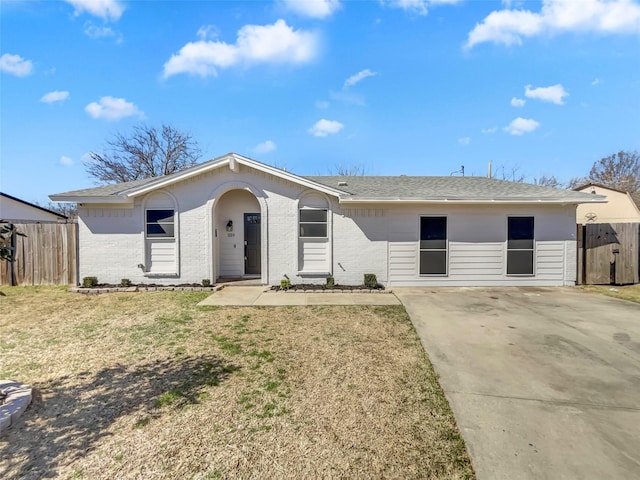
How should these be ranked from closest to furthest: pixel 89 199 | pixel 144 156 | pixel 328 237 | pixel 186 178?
pixel 89 199, pixel 186 178, pixel 328 237, pixel 144 156

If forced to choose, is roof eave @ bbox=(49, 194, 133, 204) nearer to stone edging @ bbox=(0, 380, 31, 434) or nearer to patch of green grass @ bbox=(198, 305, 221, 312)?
patch of green grass @ bbox=(198, 305, 221, 312)

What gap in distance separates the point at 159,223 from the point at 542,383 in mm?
9748

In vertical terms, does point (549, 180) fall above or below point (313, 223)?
above

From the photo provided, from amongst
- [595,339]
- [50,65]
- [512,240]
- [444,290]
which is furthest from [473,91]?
[50,65]

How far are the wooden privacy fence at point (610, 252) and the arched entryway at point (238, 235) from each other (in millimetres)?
→ 10335

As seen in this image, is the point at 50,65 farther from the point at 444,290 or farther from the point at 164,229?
the point at 444,290

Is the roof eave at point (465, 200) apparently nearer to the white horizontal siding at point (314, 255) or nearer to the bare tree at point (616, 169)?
the white horizontal siding at point (314, 255)

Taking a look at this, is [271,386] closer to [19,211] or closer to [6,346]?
[6,346]

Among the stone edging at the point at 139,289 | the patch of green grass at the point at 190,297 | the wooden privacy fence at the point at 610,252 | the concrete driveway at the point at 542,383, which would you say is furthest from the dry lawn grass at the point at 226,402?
the wooden privacy fence at the point at 610,252

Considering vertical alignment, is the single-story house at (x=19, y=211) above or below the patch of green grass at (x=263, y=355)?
above

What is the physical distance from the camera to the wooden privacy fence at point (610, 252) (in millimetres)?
9289

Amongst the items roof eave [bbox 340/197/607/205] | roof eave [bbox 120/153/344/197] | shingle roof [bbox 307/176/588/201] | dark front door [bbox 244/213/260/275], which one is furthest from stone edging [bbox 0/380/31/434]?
shingle roof [bbox 307/176/588/201]

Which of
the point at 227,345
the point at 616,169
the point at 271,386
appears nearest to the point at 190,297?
the point at 227,345

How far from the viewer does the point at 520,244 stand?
9.22 metres
